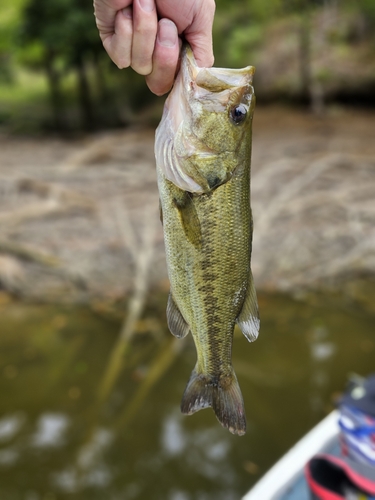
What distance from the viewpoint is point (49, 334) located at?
643 cm

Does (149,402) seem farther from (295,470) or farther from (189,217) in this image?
(189,217)

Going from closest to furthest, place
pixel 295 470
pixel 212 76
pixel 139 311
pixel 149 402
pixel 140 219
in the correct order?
pixel 212 76
pixel 295 470
pixel 149 402
pixel 139 311
pixel 140 219

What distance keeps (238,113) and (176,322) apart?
0.78 meters

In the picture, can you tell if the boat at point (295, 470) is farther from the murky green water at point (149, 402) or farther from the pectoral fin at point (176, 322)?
the pectoral fin at point (176, 322)

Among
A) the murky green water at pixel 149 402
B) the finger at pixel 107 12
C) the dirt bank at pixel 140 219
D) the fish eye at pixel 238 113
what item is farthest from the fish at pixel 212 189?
the dirt bank at pixel 140 219

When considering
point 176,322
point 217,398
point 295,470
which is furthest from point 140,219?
point 217,398

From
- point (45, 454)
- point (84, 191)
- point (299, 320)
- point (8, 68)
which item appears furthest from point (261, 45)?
point (45, 454)

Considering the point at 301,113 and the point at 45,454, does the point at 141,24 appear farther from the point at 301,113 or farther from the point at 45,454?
the point at 301,113

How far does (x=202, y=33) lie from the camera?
1636 millimetres

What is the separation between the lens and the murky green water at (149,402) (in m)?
4.60

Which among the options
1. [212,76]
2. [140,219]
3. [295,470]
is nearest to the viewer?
[212,76]

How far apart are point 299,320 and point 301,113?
386 inches

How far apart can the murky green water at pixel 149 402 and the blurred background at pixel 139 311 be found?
0.02 m

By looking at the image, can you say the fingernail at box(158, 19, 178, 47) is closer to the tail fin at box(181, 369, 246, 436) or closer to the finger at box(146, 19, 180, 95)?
the finger at box(146, 19, 180, 95)
